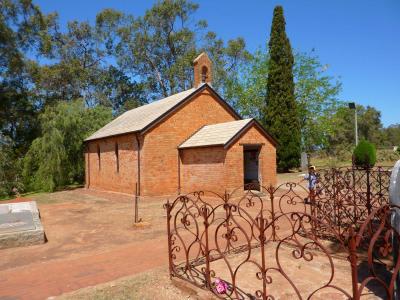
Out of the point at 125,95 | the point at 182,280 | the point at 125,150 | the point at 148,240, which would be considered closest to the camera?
the point at 182,280

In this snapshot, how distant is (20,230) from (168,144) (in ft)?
36.3

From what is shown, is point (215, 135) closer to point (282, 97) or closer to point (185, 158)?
point (185, 158)

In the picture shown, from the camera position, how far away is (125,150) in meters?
20.8

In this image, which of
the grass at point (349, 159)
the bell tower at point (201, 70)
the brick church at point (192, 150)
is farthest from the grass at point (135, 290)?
the grass at point (349, 159)

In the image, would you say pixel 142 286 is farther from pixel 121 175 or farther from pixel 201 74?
pixel 201 74

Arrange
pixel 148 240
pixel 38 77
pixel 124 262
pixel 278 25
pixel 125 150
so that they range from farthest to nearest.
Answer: pixel 38 77
pixel 278 25
pixel 125 150
pixel 148 240
pixel 124 262

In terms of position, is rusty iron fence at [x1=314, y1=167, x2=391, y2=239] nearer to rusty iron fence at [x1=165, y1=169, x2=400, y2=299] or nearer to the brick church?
rusty iron fence at [x1=165, y1=169, x2=400, y2=299]

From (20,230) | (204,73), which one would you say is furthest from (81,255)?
(204,73)

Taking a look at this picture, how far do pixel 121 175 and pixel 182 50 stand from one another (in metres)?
28.4

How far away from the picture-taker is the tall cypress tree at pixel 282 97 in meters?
32.5

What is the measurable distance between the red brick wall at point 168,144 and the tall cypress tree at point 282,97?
12933 mm

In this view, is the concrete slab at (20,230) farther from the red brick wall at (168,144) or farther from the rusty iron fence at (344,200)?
the red brick wall at (168,144)

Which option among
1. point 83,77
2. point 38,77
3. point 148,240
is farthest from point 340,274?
point 83,77

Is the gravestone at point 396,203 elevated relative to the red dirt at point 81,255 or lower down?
elevated
